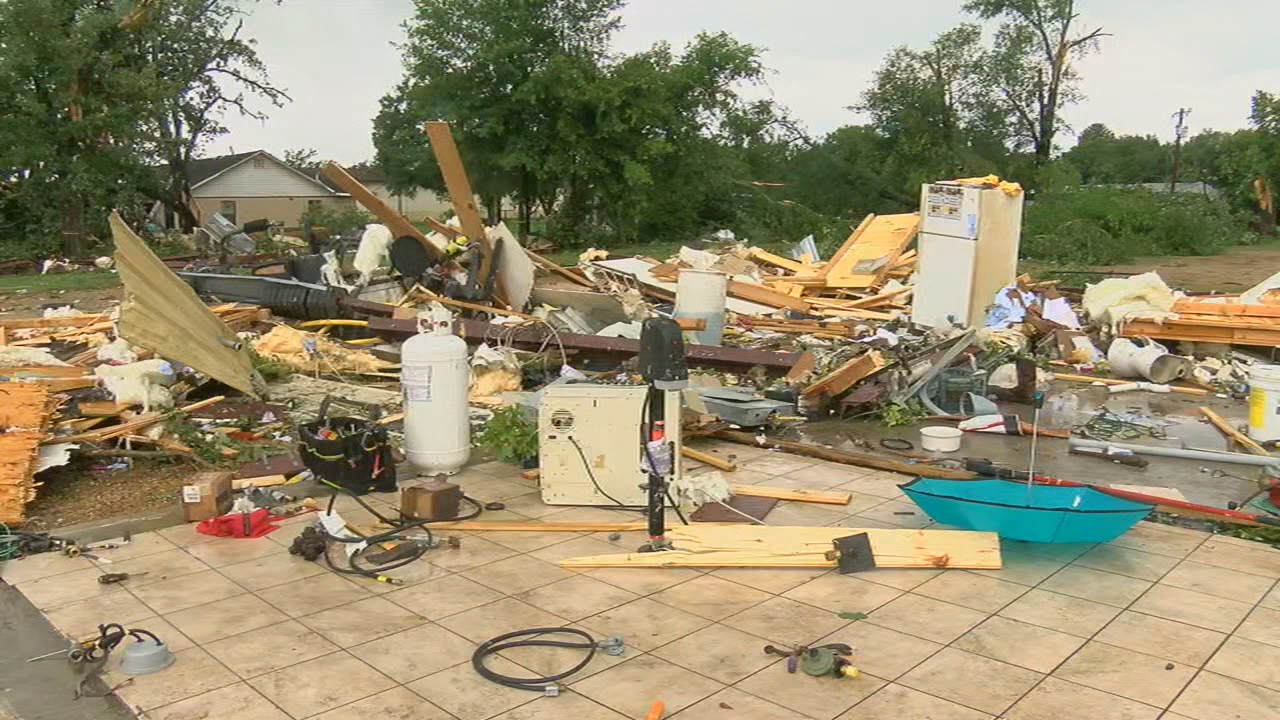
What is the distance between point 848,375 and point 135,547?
5.17 m

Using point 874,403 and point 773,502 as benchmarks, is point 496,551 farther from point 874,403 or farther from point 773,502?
point 874,403

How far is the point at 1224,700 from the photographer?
329 centimetres

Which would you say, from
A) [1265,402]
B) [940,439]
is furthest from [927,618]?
[1265,402]

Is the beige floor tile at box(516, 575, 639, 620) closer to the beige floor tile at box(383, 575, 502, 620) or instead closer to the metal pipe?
the beige floor tile at box(383, 575, 502, 620)

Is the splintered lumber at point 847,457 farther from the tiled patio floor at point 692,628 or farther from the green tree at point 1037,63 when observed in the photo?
the green tree at point 1037,63

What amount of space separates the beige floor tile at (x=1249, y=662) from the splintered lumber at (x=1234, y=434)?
3.36 m

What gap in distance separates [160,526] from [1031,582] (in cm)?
443

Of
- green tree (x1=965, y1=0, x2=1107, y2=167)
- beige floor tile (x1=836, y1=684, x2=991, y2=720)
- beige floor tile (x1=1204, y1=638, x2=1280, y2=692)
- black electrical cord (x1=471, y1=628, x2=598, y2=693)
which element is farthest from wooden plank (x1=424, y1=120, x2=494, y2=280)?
green tree (x1=965, y1=0, x2=1107, y2=167)

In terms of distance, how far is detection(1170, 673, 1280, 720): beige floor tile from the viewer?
3195 millimetres

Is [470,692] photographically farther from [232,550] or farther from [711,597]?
[232,550]

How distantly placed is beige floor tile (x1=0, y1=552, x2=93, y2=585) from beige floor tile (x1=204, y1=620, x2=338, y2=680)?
132 centimetres

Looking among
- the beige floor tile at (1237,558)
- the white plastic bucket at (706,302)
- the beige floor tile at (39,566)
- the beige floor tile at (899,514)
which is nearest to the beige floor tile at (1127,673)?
the beige floor tile at (1237,558)

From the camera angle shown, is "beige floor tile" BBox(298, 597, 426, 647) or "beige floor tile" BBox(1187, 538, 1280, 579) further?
"beige floor tile" BBox(1187, 538, 1280, 579)

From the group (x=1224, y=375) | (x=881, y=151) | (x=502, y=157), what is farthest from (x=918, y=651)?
(x=881, y=151)
